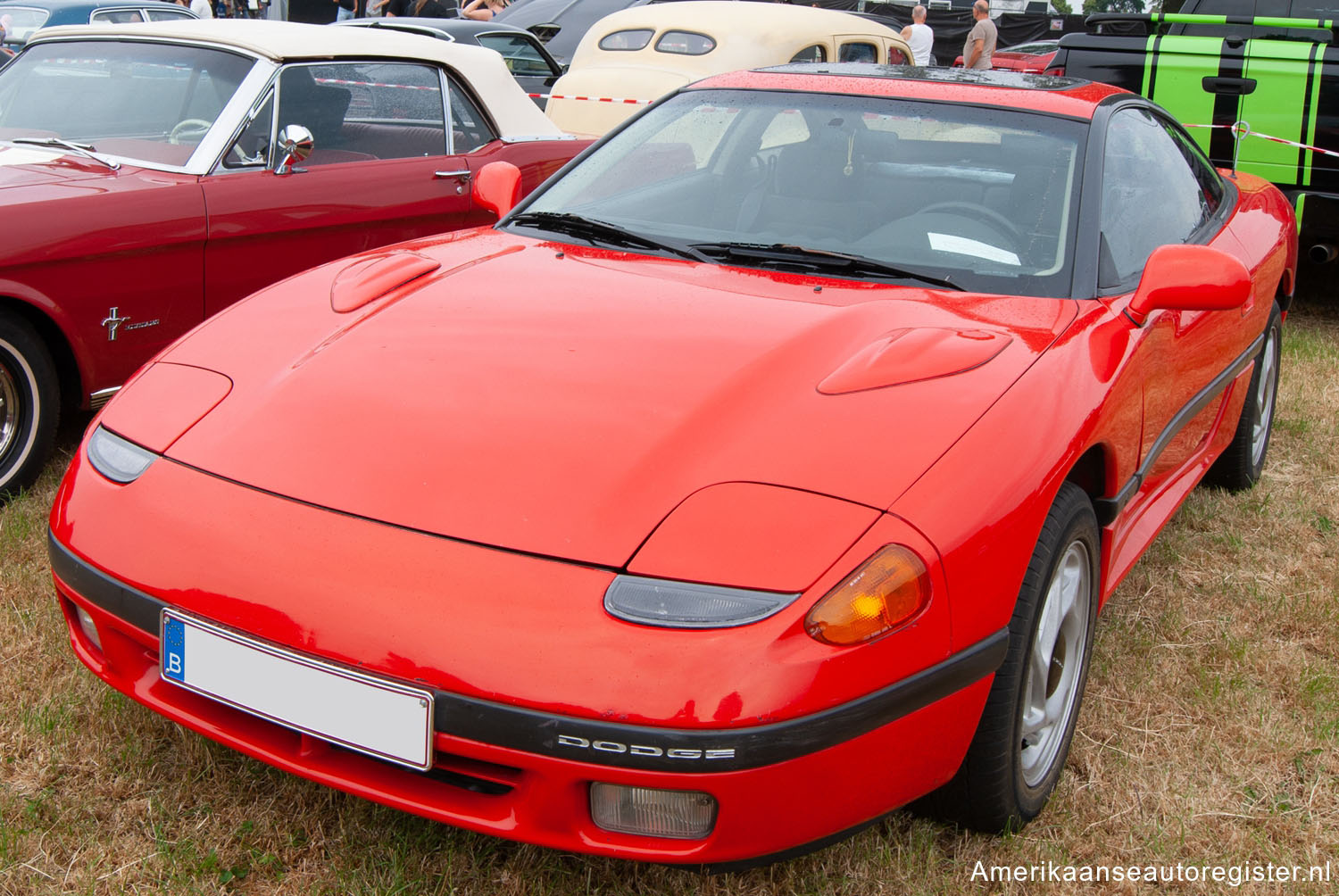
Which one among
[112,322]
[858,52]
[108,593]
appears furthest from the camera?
[858,52]

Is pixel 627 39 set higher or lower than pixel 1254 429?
higher

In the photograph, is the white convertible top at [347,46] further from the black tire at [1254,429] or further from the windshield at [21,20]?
the windshield at [21,20]

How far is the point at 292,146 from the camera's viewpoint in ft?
13.1

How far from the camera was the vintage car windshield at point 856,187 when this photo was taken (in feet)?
8.52

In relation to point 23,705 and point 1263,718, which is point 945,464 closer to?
point 1263,718

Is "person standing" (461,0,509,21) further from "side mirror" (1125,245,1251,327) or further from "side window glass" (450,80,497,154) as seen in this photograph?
"side mirror" (1125,245,1251,327)

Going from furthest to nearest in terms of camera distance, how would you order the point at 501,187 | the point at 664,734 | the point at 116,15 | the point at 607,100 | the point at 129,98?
the point at 116,15, the point at 607,100, the point at 129,98, the point at 501,187, the point at 664,734

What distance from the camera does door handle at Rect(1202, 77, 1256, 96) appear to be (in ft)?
19.4

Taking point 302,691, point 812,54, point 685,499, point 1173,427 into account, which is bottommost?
point 302,691

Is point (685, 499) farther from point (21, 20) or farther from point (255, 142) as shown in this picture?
point (21, 20)

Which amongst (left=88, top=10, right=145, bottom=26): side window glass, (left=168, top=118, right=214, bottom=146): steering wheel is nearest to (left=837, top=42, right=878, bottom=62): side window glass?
(left=168, top=118, right=214, bottom=146): steering wheel

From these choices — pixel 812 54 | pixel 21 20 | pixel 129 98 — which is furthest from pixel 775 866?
pixel 21 20

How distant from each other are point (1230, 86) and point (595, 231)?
4507 mm

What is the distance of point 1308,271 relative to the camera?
764 centimetres
